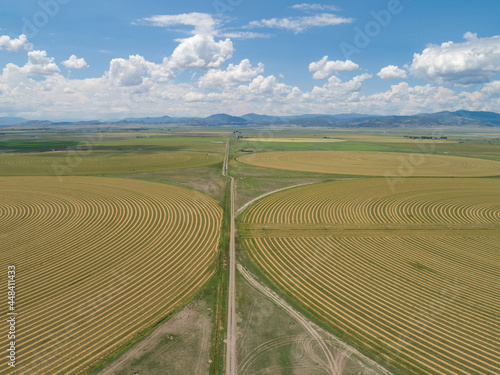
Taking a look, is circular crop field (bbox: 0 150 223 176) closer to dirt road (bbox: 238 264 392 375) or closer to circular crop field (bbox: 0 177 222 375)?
circular crop field (bbox: 0 177 222 375)

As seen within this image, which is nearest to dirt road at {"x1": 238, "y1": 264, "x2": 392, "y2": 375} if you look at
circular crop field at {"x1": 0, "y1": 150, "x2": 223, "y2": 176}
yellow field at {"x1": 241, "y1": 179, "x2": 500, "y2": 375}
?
yellow field at {"x1": 241, "y1": 179, "x2": 500, "y2": 375}

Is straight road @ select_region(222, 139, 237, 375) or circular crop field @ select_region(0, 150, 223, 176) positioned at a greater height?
circular crop field @ select_region(0, 150, 223, 176)

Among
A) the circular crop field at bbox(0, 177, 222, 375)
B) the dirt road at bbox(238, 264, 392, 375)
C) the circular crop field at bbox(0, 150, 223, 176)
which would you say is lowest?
the dirt road at bbox(238, 264, 392, 375)

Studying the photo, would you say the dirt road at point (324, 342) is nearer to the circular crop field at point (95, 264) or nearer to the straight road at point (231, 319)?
the straight road at point (231, 319)

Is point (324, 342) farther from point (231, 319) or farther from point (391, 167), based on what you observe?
point (391, 167)

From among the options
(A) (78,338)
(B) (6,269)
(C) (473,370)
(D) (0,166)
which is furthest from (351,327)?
(D) (0,166)

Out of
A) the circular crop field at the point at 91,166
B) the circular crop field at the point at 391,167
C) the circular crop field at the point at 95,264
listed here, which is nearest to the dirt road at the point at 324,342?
the circular crop field at the point at 95,264

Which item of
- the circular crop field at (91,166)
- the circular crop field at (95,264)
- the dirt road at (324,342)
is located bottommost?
→ the dirt road at (324,342)
